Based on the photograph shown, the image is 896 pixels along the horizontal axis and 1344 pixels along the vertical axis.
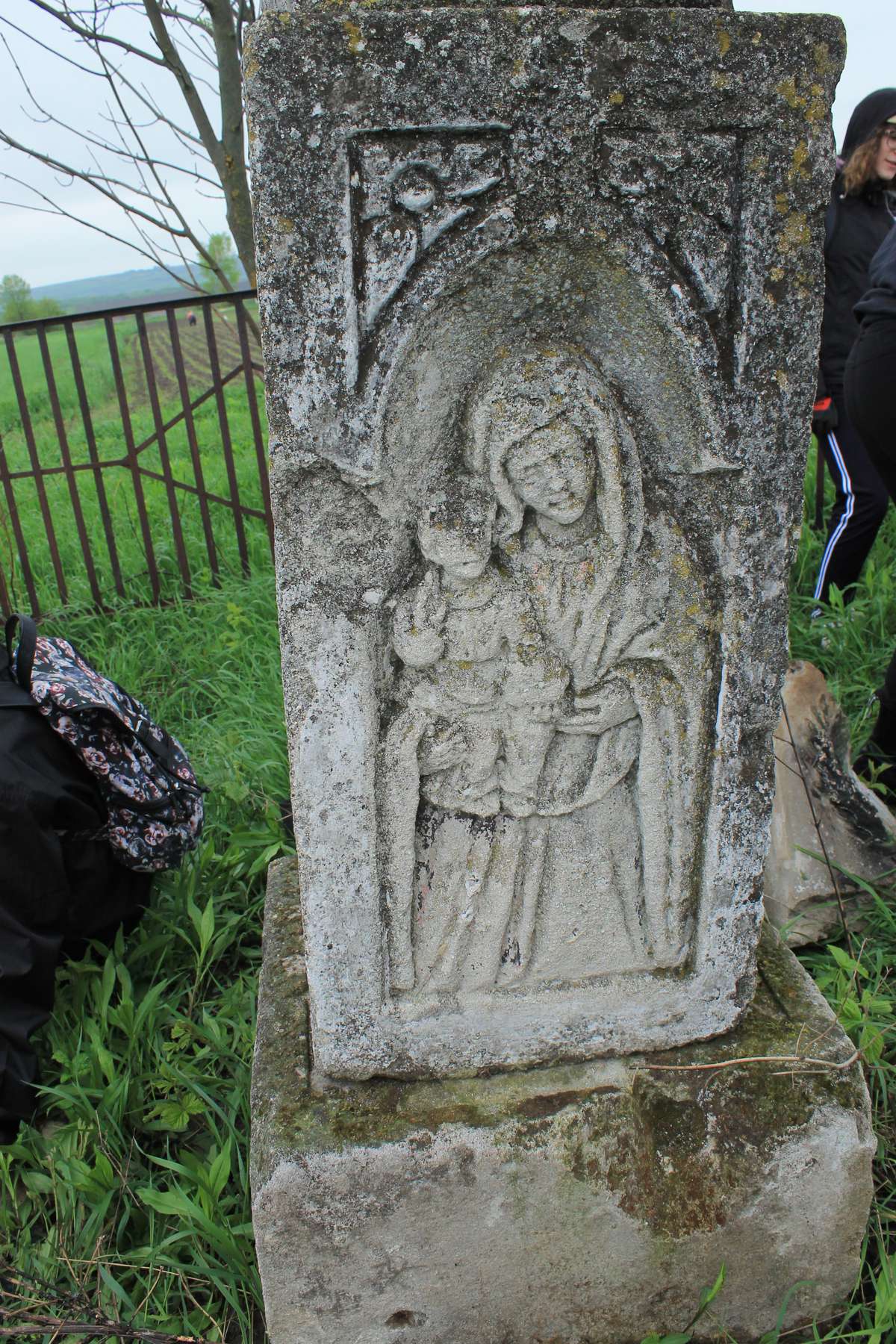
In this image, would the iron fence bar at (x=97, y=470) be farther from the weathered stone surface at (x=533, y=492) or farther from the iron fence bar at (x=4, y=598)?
the weathered stone surface at (x=533, y=492)

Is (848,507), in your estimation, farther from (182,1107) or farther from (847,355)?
(182,1107)

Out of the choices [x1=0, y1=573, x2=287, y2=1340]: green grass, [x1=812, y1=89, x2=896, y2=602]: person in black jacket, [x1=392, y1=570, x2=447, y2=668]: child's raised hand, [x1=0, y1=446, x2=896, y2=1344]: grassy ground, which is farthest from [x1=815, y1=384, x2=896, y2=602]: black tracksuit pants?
[x1=392, y1=570, x2=447, y2=668]: child's raised hand

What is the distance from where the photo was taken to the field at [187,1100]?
172 centimetres

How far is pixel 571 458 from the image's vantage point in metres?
1.34

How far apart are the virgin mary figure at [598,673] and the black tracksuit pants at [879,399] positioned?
1.58 m

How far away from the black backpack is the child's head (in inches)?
51.1

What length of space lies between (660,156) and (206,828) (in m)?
2.13

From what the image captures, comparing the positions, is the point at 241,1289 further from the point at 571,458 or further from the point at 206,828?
the point at 571,458

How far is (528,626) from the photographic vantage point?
144 centimetres

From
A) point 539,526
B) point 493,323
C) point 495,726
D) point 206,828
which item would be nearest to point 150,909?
point 206,828

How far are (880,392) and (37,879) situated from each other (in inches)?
98.8

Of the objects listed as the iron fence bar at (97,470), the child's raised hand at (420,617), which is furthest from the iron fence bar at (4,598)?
the child's raised hand at (420,617)

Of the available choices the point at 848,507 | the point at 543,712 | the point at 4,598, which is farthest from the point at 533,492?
the point at 4,598

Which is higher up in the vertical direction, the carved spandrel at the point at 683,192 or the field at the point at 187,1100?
the carved spandrel at the point at 683,192
